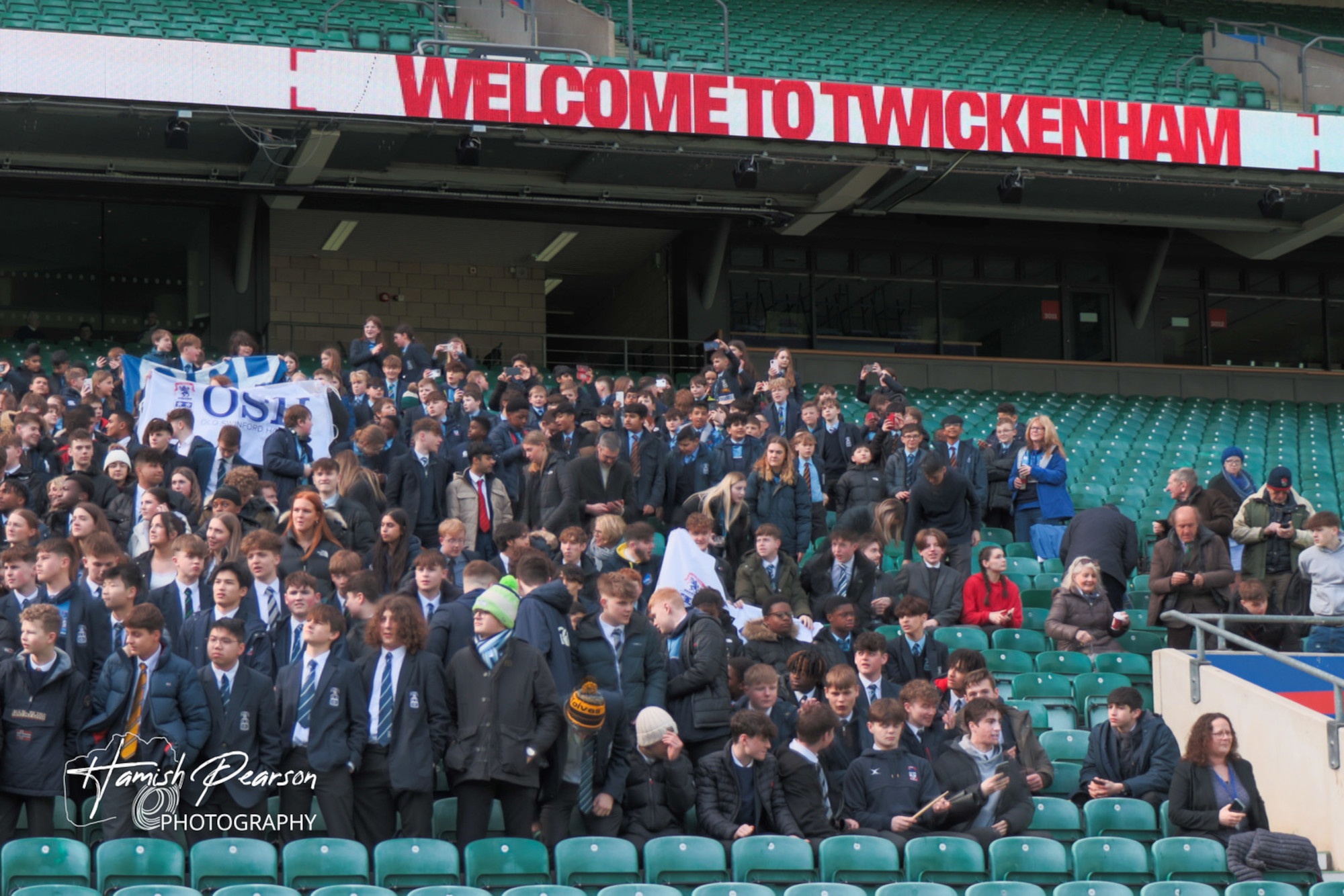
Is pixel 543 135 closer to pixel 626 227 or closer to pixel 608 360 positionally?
pixel 626 227

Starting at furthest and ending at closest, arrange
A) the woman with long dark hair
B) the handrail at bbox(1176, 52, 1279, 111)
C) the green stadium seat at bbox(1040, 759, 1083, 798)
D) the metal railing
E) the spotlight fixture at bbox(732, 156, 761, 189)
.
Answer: the handrail at bbox(1176, 52, 1279, 111) < the spotlight fixture at bbox(732, 156, 761, 189) < the woman with long dark hair < the metal railing < the green stadium seat at bbox(1040, 759, 1083, 798)

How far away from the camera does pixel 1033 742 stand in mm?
8047

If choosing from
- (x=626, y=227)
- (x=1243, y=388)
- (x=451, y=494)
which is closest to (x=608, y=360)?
(x=626, y=227)

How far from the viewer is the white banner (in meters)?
11.3

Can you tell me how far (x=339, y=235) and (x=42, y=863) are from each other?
15549 millimetres

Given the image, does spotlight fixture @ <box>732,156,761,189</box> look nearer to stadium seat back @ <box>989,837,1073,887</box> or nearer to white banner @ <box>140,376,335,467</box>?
white banner @ <box>140,376,335,467</box>

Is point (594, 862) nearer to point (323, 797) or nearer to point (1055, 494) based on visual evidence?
point (323, 797)

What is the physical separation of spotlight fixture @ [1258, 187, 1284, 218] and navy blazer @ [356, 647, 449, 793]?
15.4m

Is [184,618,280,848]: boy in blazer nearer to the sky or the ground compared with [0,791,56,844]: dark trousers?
nearer to the sky

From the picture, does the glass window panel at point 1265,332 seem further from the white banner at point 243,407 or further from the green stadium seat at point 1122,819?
the green stadium seat at point 1122,819

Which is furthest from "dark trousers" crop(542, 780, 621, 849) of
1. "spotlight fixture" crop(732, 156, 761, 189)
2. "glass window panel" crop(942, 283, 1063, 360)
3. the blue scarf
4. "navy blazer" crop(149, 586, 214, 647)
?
"glass window panel" crop(942, 283, 1063, 360)

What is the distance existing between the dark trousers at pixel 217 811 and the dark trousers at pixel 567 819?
4.03ft

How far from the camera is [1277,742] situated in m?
8.79

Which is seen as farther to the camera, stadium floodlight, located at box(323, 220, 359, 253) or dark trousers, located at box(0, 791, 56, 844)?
stadium floodlight, located at box(323, 220, 359, 253)
